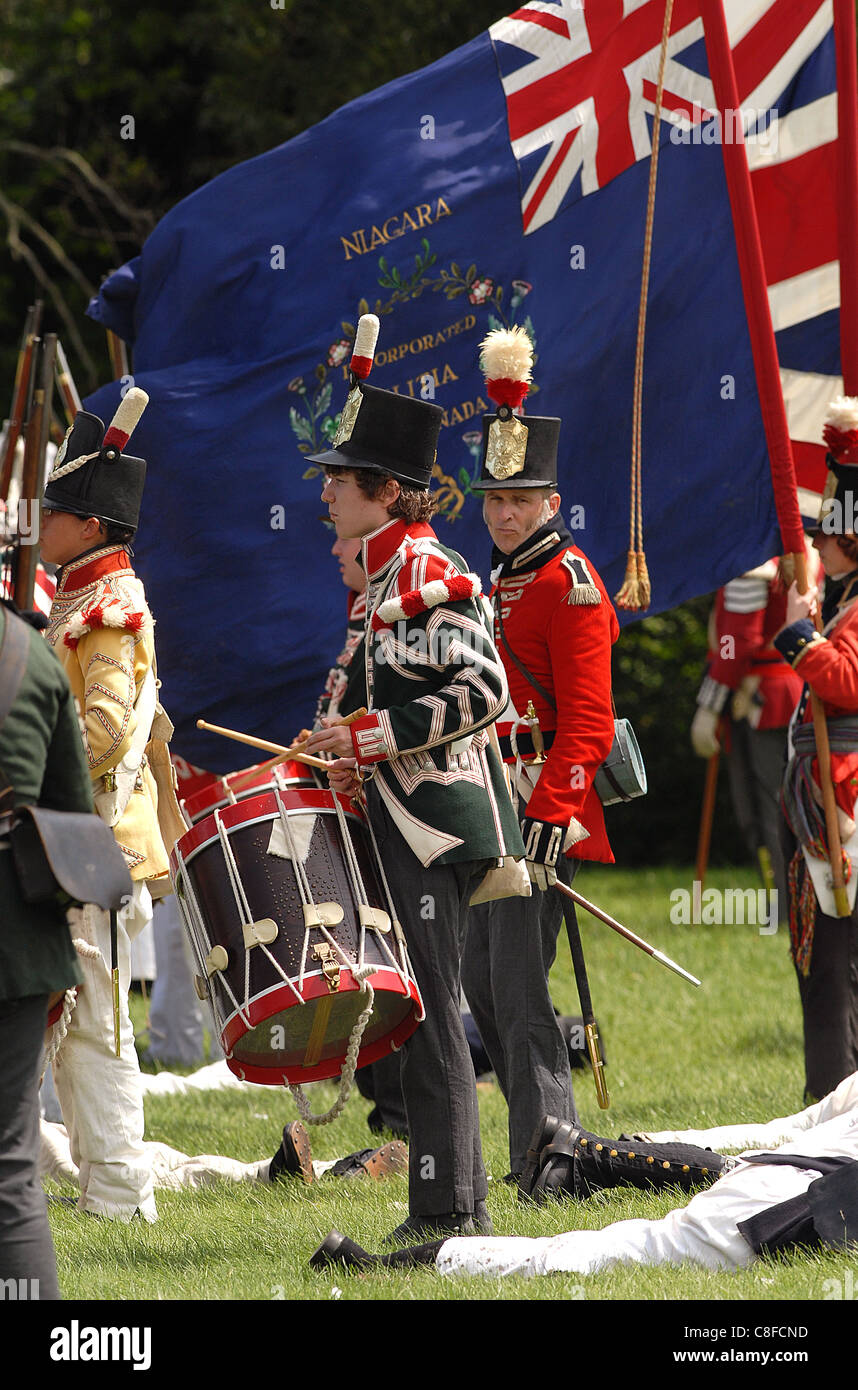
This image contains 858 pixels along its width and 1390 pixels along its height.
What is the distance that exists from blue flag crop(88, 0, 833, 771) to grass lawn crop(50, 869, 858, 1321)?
1.54m

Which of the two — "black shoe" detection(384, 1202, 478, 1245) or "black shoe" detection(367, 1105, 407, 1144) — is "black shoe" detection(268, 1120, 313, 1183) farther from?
"black shoe" detection(384, 1202, 478, 1245)

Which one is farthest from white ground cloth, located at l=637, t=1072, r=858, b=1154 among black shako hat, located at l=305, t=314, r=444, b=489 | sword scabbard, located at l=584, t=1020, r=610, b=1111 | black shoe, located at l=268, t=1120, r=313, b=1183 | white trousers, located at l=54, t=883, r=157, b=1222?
black shako hat, located at l=305, t=314, r=444, b=489

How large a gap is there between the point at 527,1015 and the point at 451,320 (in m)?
2.74

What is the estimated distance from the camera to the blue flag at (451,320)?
253 inches

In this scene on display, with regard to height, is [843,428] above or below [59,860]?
above

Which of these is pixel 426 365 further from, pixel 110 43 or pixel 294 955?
pixel 110 43

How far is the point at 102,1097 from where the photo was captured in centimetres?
512

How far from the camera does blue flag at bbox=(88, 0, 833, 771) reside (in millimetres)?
6422

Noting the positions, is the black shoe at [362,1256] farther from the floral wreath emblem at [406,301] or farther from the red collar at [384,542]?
the floral wreath emblem at [406,301]

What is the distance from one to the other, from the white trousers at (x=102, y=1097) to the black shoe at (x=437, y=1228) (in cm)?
104

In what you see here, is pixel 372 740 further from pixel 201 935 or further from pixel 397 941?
pixel 201 935

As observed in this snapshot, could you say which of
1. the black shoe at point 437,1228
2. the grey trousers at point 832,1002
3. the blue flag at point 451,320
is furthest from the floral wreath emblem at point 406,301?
the black shoe at point 437,1228

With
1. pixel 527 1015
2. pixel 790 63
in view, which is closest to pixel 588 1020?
pixel 527 1015
